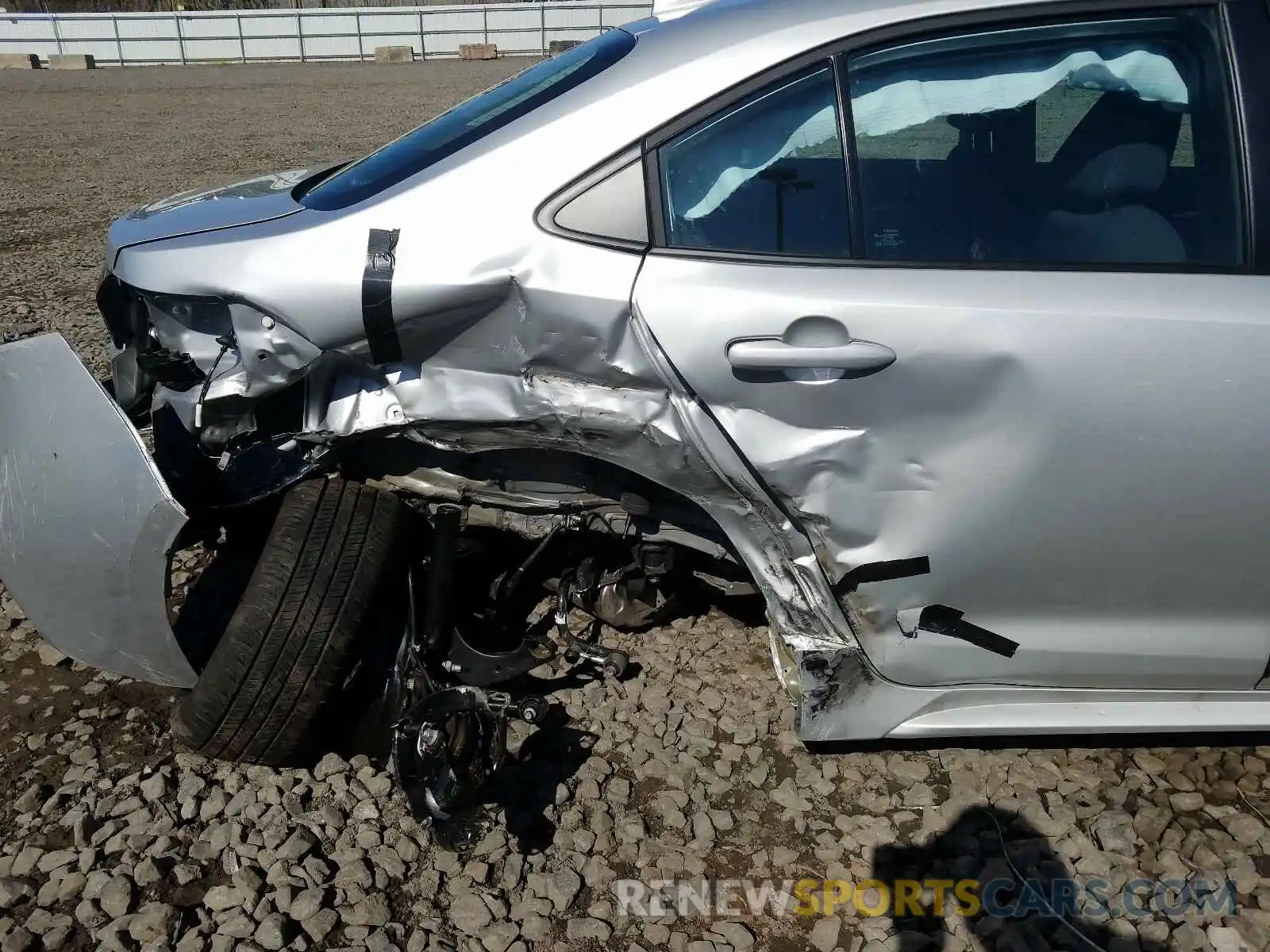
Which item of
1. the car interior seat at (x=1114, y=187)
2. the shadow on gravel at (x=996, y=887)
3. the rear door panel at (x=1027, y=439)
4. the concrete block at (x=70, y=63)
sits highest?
the car interior seat at (x=1114, y=187)

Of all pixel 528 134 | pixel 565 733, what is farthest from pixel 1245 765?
pixel 528 134

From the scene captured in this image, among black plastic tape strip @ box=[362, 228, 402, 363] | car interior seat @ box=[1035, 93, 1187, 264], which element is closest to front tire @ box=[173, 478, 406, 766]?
black plastic tape strip @ box=[362, 228, 402, 363]

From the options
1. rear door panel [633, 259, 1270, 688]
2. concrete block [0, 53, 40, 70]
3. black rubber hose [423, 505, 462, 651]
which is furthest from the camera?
concrete block [0, 53, 40, 70]

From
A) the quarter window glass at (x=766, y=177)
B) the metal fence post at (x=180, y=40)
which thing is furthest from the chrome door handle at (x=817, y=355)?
the metal fence post at (x=180, y=40)

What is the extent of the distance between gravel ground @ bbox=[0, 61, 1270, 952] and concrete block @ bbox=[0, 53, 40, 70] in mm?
32329

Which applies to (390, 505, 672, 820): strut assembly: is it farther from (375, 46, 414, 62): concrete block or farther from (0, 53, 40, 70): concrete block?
(0, 53, 40, 70): concrete block

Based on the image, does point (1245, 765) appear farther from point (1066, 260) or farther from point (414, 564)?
point (414, 564)

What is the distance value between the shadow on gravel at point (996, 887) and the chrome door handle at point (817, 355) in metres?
1.11

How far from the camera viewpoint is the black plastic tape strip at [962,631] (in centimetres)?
207

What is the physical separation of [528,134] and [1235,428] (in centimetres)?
153

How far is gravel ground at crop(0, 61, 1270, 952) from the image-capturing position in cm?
198

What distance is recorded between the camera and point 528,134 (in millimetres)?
2016

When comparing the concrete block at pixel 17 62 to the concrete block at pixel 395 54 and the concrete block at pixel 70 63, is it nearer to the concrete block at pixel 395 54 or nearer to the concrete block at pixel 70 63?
the concrete block at pixel 70 63

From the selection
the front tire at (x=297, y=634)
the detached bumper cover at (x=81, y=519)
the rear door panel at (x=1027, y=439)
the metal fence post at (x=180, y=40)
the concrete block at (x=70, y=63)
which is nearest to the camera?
the rear door panel at (x=1027, y=439)
